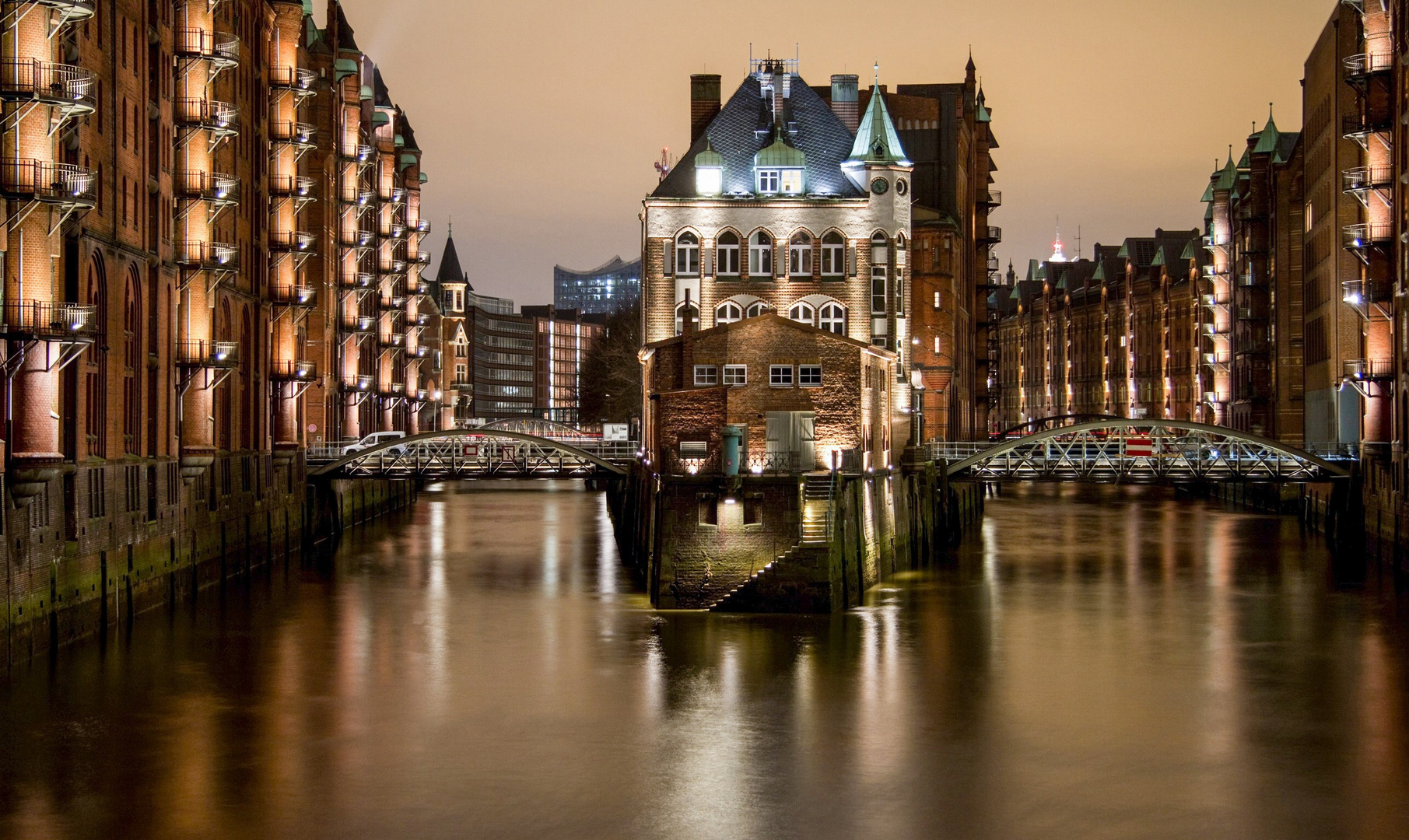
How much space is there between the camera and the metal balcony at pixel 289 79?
66.9m

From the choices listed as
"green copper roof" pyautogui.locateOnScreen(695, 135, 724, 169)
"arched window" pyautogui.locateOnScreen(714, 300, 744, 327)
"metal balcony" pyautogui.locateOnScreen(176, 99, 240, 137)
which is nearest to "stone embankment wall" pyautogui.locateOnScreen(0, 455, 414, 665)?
"metal balcony" pyautogui.locateOnScreen(176, 99, 240, 137)

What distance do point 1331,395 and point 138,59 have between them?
176 feet

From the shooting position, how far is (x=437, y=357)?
147000 millimetres

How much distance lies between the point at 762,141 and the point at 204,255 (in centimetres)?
2565

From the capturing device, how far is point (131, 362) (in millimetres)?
46062

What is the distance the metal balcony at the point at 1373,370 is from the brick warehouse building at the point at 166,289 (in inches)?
1462

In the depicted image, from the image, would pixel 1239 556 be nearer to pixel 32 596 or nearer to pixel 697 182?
pixel 697 182

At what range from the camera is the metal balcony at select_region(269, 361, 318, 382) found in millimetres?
66500

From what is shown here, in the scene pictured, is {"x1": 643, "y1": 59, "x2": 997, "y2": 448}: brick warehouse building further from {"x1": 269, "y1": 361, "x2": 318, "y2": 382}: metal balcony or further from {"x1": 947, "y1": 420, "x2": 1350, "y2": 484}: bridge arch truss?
{"x1": 269, "y1": 361, "x2": 318, "y2": 382}: metal balcony

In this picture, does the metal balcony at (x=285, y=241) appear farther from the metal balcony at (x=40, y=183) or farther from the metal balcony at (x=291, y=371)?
the metal balcony at (x=40, y=183)

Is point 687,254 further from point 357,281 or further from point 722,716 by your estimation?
point 722,716

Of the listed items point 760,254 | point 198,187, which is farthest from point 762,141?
point 198,187

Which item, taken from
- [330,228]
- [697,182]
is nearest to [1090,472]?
[697,182]

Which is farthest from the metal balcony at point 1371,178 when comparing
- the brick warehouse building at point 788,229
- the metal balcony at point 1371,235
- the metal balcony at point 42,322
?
the metal balcony at point 42,322
